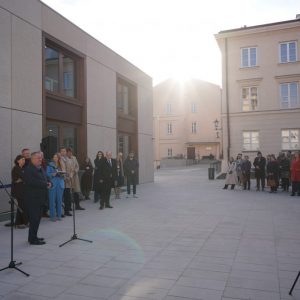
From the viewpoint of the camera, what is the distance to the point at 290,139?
2809 cm

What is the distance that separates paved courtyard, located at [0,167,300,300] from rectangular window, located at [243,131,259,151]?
1851cm

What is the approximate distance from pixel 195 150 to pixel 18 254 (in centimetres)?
5359

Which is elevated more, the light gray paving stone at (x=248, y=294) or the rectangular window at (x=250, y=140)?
the rectangular window at (x=250, y=140)

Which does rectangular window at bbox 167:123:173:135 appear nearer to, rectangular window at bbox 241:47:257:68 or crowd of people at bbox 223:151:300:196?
rectangular window at bbox 241:47:257:68

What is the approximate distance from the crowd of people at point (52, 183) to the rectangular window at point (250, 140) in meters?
16.4

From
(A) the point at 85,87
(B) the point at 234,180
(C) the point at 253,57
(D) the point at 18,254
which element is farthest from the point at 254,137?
(D) the point at 18,254

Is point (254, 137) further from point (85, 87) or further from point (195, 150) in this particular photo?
point (195, 150)

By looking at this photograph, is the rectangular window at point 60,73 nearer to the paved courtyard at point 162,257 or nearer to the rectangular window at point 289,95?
the paved courtyard at point 162,257

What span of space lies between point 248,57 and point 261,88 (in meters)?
2.72

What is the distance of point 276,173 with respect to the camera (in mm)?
16578

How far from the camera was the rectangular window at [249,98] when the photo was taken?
29.1 meters

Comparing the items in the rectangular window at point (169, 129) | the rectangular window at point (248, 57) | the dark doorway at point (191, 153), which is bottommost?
the dark doorway at point (191, 153)

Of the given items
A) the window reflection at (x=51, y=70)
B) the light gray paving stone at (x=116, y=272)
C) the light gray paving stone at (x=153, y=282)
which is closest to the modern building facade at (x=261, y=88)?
the window reflection at (x=51, y=70)

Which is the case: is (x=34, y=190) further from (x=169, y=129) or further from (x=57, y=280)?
(x=169, y=129)
